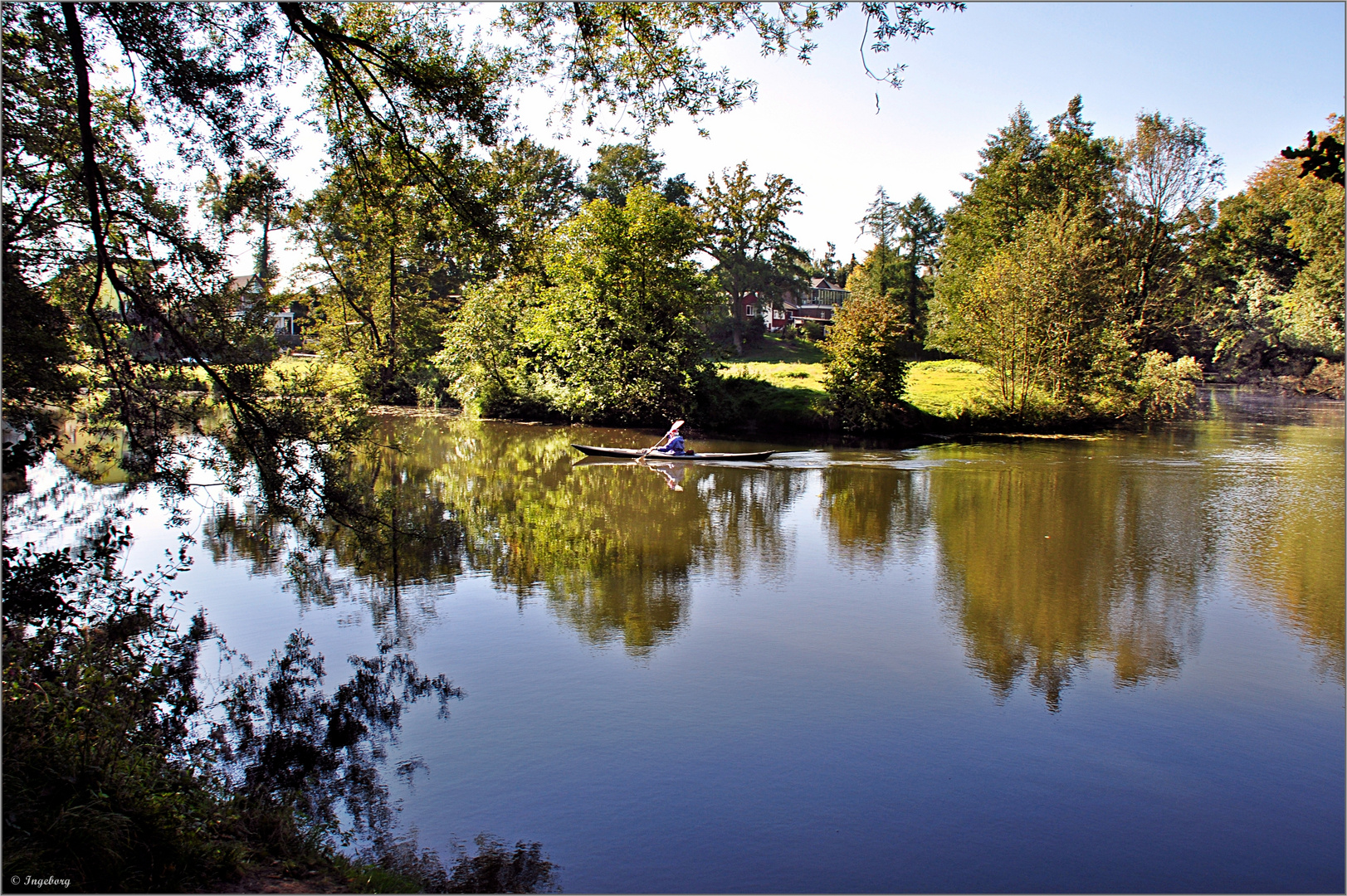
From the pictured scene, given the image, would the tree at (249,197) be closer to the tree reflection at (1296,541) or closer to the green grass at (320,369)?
the green grass at (320,369)

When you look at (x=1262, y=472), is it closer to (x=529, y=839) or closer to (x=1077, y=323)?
(x=1077, y=323)

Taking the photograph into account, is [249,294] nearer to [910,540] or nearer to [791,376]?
[910,540]

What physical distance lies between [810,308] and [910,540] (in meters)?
66.9

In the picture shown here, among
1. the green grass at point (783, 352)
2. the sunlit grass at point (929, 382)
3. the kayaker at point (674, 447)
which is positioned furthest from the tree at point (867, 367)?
the green grass at point (783, 352)

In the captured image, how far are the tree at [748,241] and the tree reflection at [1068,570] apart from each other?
2948cm

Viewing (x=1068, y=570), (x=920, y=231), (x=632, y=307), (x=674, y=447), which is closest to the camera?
(x=1068, y=570)

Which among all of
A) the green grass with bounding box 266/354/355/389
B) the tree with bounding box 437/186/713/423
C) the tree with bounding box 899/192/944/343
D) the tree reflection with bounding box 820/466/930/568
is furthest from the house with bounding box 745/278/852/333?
the green grass with bounding box 266/354/355/389

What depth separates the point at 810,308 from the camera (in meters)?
78.2

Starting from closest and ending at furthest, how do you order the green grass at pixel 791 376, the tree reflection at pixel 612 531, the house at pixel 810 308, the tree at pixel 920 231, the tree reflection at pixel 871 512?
the tree reflection at pixel 612 531
the tree reflection at pixel 871 512
the green grass at pixel 791 376
the tree at pixel 920 231
the house at pixel 810 308

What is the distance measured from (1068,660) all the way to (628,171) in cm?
4403

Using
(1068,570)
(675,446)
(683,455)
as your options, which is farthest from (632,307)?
(1068,570)

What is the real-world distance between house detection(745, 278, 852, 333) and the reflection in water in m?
43.7

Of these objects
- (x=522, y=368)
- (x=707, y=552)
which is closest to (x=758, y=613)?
(x=707, y=552)

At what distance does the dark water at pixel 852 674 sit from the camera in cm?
526
